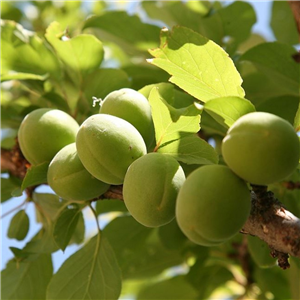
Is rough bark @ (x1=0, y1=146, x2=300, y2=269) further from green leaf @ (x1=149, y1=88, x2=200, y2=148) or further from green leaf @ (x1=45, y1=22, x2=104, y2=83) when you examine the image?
green leaf @ (x1=45, y1=22, x2=104, y2=83)

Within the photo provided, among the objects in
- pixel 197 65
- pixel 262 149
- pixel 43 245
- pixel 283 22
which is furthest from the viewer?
pixel 283 22

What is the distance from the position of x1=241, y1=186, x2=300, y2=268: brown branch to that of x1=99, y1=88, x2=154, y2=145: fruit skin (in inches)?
12.8

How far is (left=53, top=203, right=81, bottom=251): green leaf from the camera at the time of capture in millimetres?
1238

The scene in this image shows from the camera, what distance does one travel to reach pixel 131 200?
2.95 ft

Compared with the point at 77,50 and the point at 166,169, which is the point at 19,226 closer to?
the point at 77,50

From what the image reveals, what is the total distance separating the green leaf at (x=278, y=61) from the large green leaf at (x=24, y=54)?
0.67m

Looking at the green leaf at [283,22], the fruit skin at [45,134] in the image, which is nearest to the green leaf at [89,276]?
the fruit skin at [45,134]

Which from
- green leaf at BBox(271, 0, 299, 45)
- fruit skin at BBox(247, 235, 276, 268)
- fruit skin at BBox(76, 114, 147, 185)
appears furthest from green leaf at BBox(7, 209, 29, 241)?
green leaf at BBox(271, 0, 299, 45)

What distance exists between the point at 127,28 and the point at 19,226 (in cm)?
84

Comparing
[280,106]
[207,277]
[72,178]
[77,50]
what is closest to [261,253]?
[280,106]

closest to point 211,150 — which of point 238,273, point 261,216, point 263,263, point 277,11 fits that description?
point 261,216

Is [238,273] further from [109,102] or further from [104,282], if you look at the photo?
[109,102]

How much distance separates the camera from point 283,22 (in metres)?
1.94

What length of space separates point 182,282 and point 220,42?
1040mm
